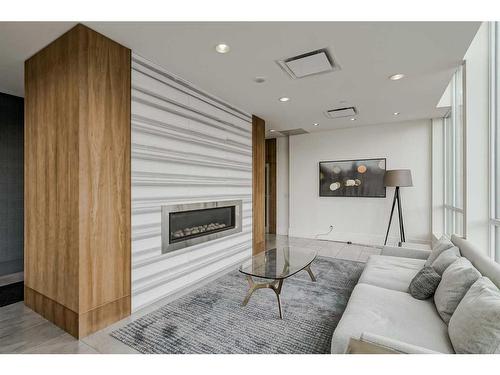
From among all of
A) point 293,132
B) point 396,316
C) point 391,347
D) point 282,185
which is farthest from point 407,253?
point 282,185

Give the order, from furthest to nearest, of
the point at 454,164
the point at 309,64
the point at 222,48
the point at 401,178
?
the point at 401,178
the point at 454,164
the point at 309,64
the point at 222,48

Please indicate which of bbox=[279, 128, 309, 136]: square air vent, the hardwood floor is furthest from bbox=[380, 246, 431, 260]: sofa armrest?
bbox=[279, 128, 309, 136]: square air vent

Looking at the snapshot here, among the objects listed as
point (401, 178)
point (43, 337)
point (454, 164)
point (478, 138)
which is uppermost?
point (478, 138)

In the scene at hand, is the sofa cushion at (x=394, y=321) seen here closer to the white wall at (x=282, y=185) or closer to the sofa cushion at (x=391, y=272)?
the sofa cushion at (x=391, y=272)

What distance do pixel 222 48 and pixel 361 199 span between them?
4523mm

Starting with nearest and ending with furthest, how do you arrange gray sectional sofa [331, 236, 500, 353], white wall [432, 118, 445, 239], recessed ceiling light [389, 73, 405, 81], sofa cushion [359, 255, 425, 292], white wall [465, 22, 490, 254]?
gray sectional sofa [331, 236, 500, 353]
sofa cushion [359, 255, 425, 292]
white wall [465, 22, 490, 254]
recessed ceiling light [389, 73, 405, 81]
white wall [432, 118, 445, 239]

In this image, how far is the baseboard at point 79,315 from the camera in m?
2.03

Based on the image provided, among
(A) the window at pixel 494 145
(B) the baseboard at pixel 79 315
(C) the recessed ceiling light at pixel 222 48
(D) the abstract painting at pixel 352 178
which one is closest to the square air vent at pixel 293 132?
(D) the abstract painting at pixel 352 178

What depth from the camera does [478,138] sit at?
2.63 meters

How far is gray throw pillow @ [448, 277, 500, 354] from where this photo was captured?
43.9 inches

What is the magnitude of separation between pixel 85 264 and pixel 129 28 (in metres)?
1.92

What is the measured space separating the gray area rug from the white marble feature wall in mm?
330

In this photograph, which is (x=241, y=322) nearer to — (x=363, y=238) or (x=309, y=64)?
(x=309, y=64)

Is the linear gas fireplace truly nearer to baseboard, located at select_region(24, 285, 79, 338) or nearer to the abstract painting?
baseboard, located at select_region(24, 285, 79, 338)
